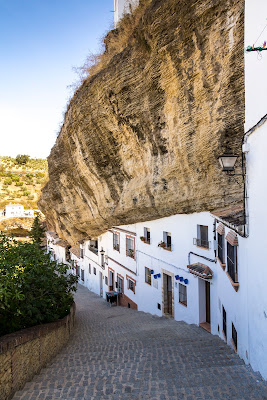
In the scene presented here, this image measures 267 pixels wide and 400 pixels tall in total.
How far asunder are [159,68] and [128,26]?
3270 mm

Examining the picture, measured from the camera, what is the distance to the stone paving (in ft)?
17.0

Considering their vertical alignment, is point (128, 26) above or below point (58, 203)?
above

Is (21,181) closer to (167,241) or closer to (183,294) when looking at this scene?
(167,241)

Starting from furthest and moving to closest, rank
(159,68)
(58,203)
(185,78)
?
(58,203)
(159,68)
(185,78)

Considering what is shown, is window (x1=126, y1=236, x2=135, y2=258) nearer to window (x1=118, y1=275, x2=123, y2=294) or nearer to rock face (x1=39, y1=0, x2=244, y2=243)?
rock face (x1=39, y1=0, x2=244, y2=243)

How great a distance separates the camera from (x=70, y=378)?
6168 millimetres

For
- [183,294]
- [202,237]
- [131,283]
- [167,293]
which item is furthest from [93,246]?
[202,237]

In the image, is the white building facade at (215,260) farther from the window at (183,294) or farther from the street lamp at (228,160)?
the street lamp at (228,160)

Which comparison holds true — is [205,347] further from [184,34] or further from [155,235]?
[184,34]

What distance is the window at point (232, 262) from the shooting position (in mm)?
7202

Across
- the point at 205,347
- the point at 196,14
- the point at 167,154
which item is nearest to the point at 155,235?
the point at 167,154

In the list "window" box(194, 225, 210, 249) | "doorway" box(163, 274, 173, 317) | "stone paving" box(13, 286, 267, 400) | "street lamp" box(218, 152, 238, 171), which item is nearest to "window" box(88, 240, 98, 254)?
"doorway" box(163, 274, 173, 317)

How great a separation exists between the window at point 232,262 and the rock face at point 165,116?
204 centimetres

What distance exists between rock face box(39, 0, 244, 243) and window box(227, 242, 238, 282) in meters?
2.04
